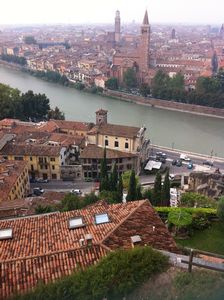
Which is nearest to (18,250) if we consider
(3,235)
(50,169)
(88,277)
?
(3,235)

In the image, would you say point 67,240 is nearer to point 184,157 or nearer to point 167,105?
point 184,157

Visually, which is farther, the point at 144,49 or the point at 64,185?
the point at 144,49

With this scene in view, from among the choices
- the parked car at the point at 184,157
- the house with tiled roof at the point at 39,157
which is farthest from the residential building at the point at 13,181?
→ the parked car at the point at 184,157

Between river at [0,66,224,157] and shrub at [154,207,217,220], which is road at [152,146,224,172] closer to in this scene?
river at [0,66,224,157]

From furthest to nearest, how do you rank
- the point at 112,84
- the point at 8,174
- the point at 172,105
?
the point at 112,84 → the point at 172,105 → the point at 8,174

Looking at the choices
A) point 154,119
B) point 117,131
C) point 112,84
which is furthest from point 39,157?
point 112,84

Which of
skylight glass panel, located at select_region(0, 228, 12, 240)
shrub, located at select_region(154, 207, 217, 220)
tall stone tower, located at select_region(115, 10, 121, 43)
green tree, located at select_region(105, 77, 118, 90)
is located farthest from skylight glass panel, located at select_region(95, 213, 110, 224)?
tall stone tower, located at select_region(115, 10, 121, 43)

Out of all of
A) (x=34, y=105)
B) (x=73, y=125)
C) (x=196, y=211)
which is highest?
(x=196, y=211)
